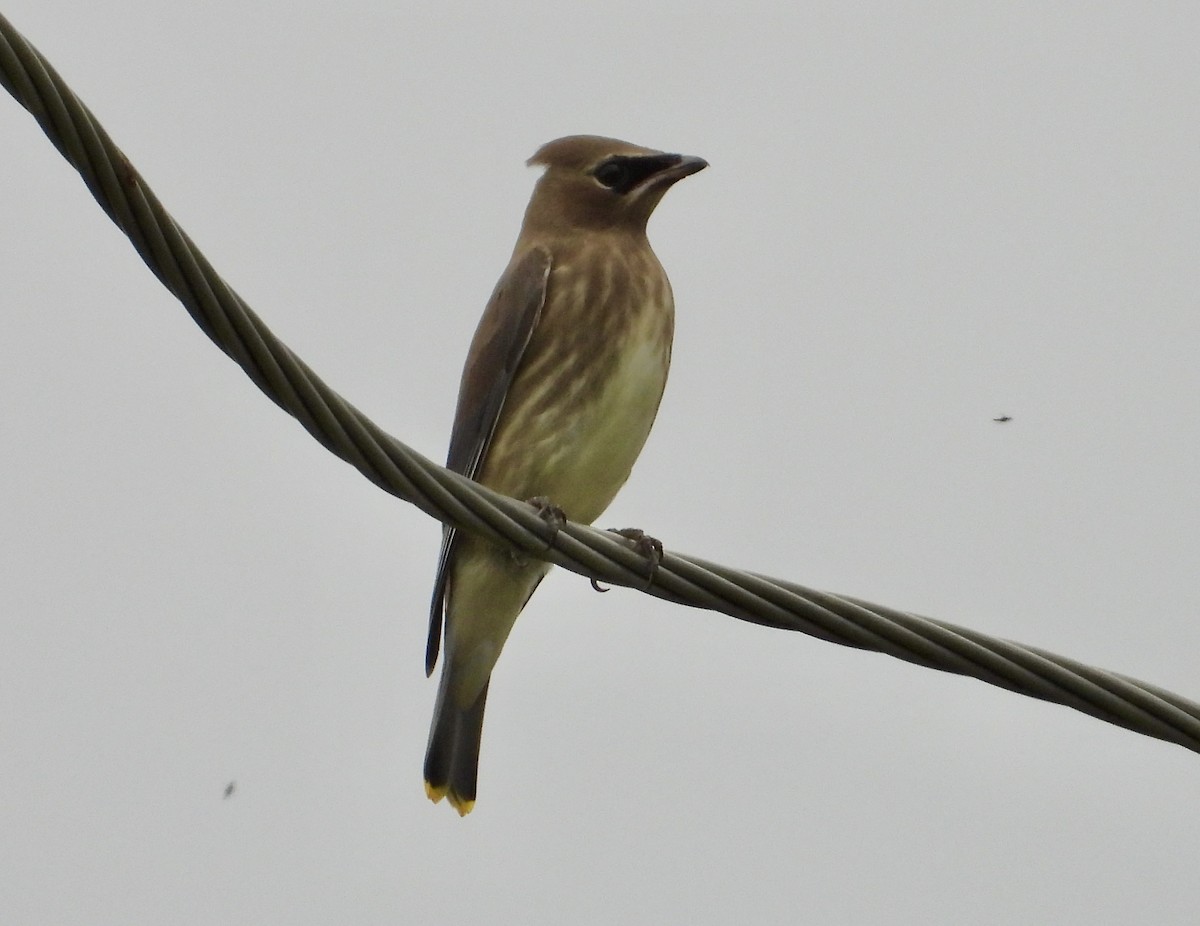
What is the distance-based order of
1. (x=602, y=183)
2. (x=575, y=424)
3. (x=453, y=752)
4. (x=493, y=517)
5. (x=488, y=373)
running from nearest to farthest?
(x=493, y=517) < (x=575, y=424) < (x=488, y=373) < (x=453, y=752) < (x=602, y=183)

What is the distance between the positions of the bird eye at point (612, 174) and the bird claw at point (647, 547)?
1756mm

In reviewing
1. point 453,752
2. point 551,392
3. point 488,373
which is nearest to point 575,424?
point 551,392

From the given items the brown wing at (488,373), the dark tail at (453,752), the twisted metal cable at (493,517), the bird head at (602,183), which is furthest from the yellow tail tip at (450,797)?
the twisted metal cable at (493,517)

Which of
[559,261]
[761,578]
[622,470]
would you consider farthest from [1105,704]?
[559,261]

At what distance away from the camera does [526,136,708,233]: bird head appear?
5941 millimetres

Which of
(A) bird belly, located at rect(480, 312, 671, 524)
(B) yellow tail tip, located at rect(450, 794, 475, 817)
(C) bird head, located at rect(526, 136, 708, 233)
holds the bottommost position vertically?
(B) yellow tail tip, located at rect(450, 794, 475, 817)

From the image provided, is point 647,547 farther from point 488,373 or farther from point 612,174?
point 612,174

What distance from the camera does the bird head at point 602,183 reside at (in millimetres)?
5941

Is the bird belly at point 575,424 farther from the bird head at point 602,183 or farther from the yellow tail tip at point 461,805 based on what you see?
the yellow tail tip at point 461,805

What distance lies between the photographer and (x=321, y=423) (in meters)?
3.11

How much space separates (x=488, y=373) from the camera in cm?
546

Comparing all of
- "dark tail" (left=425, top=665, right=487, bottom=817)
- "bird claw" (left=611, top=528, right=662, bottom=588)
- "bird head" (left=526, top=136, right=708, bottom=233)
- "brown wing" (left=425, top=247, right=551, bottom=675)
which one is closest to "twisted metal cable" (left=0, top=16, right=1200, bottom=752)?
"bird claw" (left=611, top=528, right=662, bottom=588)

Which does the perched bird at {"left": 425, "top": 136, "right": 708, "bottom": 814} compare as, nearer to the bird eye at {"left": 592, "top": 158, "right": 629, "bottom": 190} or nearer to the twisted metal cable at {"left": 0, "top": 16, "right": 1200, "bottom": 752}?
the bird eye at {"left": 592, "top": 158, "right": 629, "bottom": 190}

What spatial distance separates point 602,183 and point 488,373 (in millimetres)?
916
